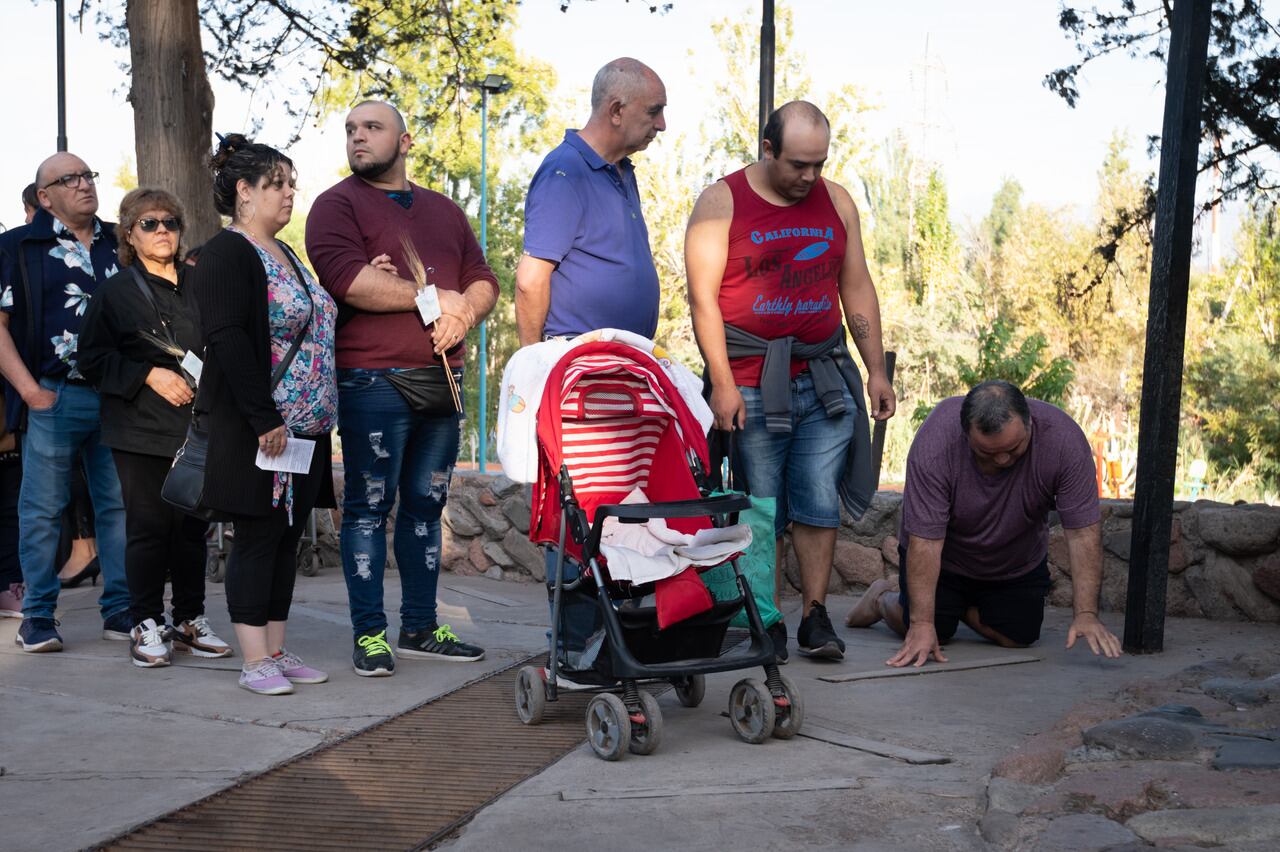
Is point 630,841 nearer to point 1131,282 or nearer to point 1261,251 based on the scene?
point 1261,251

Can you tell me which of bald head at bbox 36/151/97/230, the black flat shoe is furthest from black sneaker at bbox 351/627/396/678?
the black flat shoe

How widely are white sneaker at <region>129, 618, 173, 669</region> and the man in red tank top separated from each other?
7.53ft

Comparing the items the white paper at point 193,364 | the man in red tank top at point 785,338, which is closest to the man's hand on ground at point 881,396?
the man in red tank top at point 785,338

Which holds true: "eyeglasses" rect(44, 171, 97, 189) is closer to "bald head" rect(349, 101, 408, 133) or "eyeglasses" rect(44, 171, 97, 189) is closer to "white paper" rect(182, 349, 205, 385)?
"white paper" rect(182, 349, 205, 385)

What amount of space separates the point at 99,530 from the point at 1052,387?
9116mm

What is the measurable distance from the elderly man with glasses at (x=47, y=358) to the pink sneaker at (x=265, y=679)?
1202 mm

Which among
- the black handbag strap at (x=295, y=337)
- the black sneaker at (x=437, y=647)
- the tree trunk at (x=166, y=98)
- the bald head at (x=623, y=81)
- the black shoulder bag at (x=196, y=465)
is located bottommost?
the black sneaker at (x=437, y=647)

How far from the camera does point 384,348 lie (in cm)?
486

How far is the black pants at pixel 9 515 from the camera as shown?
20.7 ft

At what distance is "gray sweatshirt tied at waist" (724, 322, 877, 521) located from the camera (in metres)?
5.13

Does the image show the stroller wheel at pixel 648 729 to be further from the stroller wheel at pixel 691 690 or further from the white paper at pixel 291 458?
the white paper at pixel 291 458

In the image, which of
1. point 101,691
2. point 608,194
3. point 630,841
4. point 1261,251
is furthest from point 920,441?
point 1261,251

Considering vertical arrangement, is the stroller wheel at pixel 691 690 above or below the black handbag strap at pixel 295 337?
below

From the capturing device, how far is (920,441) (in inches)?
203
